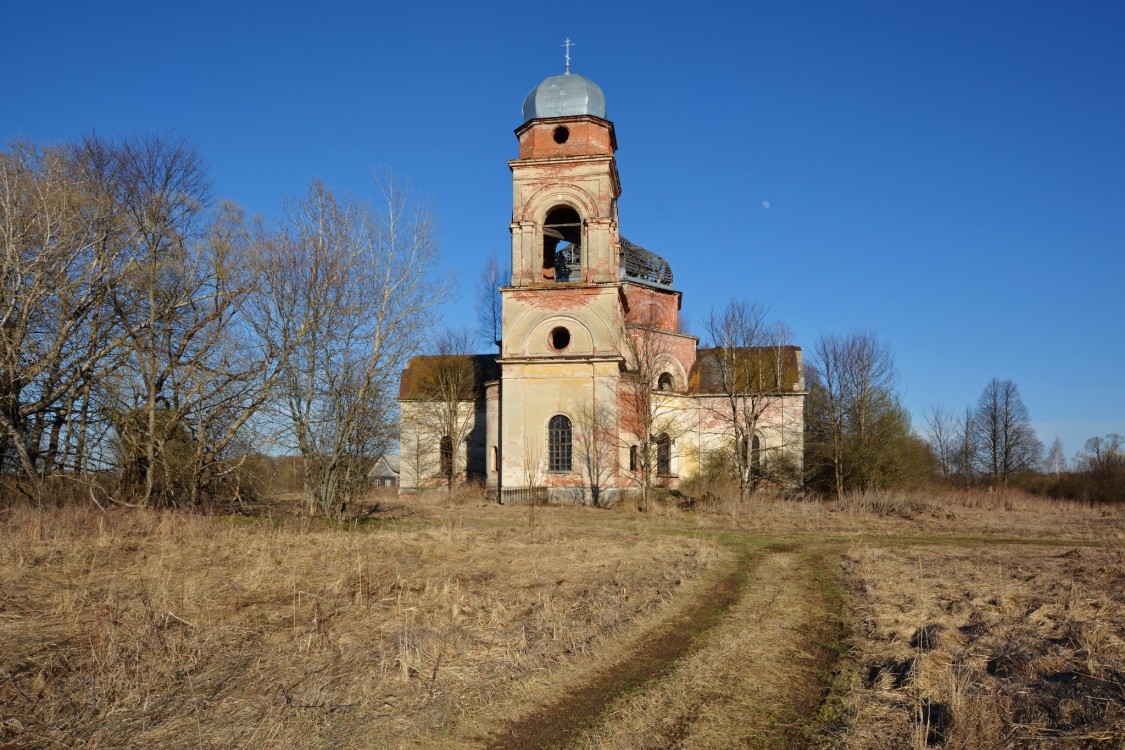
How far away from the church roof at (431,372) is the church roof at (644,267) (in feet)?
25.5

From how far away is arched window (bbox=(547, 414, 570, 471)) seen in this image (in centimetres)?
2741

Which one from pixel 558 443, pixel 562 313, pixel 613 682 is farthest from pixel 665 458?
pixel 613 682

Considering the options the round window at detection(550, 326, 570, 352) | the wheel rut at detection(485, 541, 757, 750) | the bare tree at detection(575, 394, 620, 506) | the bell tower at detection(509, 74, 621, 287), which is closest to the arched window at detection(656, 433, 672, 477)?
the bare tree at detection(575, 394, 620, 506)

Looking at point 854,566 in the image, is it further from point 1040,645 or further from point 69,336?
point 69,336

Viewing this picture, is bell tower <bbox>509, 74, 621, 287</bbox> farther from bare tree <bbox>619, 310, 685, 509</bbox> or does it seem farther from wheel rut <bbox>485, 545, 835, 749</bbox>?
wheel rut <bbox>485, 545, 835, 749</bbox>

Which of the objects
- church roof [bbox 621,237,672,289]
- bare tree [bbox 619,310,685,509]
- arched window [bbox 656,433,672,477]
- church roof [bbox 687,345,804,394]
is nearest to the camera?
bare tree [bbox 619,310,685,509]

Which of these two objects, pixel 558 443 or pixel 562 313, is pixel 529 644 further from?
pixel 562 313

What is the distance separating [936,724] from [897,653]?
75.2 inches

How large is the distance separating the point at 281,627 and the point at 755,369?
26.7m

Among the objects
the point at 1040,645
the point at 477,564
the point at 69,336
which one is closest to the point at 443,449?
the point at 69,336

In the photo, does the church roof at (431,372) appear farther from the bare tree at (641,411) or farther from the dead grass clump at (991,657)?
the dead grass clump at (991,657)

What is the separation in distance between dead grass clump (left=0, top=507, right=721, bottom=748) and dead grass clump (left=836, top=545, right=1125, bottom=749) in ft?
8.37

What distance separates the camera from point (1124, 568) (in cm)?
1085

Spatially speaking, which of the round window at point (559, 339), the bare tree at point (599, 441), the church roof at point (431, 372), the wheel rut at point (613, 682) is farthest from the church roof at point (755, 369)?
the wheel rut at point (613, 682)
